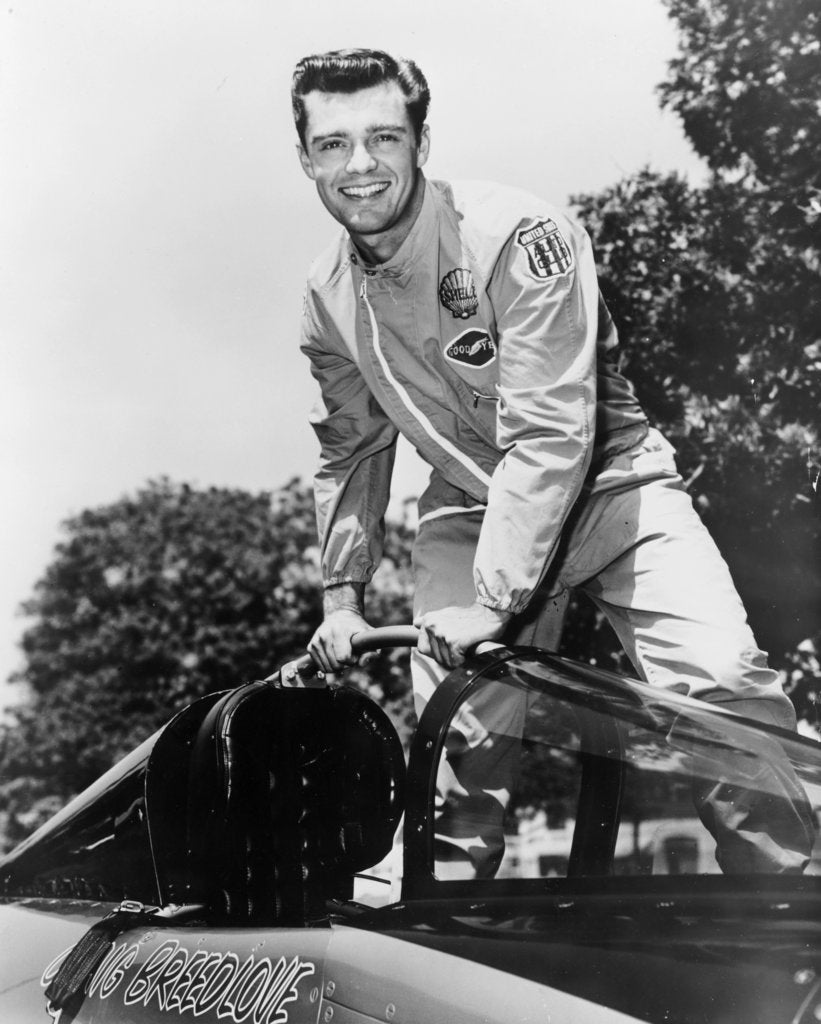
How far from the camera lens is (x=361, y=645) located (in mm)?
2443

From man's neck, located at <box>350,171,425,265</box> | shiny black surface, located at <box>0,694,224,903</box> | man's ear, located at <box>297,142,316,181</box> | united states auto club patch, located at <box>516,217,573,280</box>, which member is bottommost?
shiny black surface, located at <box>0,694,224,903</box>

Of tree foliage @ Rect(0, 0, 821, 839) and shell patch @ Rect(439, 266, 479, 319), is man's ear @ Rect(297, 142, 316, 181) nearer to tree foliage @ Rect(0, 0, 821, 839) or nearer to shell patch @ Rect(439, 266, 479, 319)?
shell patch @ Rect(439, 266, 479, 319)

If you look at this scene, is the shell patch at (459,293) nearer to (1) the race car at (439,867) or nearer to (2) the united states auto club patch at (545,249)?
(2) the united states auto club patch at (545,249)

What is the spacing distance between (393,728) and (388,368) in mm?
962

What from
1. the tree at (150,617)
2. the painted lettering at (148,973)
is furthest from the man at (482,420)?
the tree at (150,617)

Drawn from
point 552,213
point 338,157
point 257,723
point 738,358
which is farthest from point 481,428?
point 738,358

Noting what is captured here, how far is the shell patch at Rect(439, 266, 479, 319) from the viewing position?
2.73m

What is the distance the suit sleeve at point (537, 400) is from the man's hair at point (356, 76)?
1.50 ft

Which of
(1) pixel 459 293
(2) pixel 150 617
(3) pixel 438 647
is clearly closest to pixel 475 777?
(3) pixel 438 647

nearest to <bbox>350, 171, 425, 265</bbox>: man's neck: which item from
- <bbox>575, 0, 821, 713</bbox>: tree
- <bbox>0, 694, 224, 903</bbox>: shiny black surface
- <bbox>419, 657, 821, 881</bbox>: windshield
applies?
<bbox>0, 694, 224, 903</bbox>: shiny black surface

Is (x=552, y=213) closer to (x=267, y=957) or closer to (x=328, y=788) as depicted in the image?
(x=328, y=788)

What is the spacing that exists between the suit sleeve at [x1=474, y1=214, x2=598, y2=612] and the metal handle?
0.20 meters

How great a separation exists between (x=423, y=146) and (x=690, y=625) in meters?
1.35

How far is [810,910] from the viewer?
56.2 inches
